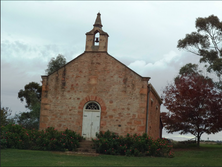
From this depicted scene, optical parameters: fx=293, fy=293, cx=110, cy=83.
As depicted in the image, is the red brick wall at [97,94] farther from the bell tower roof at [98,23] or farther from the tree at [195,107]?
the tree at [195,107]

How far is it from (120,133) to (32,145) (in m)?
5.37

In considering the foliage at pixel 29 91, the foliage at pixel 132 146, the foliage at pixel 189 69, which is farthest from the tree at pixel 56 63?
the foliage at pixel 132 146

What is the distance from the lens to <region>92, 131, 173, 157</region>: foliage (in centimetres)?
1636

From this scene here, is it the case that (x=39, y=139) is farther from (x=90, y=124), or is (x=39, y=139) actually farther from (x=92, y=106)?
(x=92, y=106)

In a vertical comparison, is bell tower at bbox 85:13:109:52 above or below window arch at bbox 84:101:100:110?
above

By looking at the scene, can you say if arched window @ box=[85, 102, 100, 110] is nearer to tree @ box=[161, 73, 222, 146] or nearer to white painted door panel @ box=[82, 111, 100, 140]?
white painted door panel @ box=[82, 111, 100, 140]

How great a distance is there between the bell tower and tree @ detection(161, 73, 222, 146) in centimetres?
868

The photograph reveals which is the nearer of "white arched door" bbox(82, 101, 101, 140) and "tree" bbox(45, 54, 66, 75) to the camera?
"white arched door" bbox(82, 101, 101, 140)

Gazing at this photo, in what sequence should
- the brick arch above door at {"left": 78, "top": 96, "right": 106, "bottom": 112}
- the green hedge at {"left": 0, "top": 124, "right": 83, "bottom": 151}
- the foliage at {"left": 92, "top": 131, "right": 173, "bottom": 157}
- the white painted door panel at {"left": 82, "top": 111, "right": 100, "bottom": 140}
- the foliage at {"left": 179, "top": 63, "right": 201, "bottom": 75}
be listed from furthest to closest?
the foliage at {"left": 179, "top": 63, "right": 201, "bottom": 75} < the brick arch above door at {"left": 78, "top": 96, "right": 106, "bottom": 112} < the white painted door panel at {"left": 82, "top": 111, "right": 100, "bottom": 140} < the green hedge at {"left": 0, "top": 124, "right": 83, "bottom": 151} < the foliage at {"left": 92, "top": 131, "right": 173, "bottom": 157}

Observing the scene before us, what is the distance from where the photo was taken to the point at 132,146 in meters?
16.5

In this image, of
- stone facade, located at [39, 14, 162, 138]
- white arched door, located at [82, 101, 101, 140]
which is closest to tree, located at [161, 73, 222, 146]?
stone facade, located at [39, 14, 162, 138]

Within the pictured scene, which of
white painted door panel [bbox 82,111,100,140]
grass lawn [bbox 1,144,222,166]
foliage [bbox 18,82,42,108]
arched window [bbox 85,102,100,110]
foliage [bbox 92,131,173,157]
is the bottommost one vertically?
grass lawn [bbox 1,144,222,166]

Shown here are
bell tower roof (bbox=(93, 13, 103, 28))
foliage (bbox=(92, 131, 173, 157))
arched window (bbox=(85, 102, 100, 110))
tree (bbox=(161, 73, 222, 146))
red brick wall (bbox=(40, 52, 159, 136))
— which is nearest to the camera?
foliage (bbox=(92, 131, 173, 157))

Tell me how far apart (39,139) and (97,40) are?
7541 millimetres
